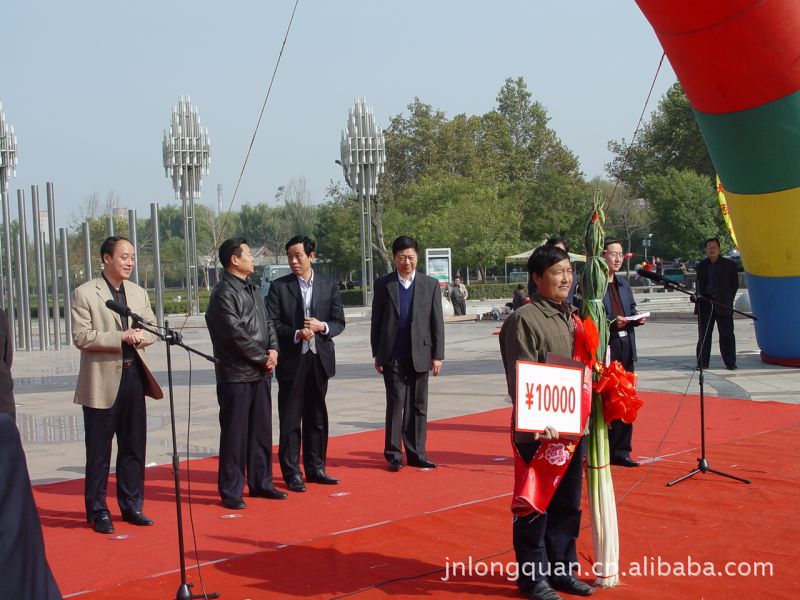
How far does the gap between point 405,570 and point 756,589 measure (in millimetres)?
1720

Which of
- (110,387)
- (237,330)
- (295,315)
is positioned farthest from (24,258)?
(110,387)

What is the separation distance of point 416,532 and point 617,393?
173 centimetres

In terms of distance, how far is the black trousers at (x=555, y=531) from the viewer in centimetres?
448

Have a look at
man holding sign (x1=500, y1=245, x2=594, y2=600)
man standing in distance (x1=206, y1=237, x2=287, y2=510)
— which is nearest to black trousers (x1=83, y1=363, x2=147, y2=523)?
man standing in distance (x1=206, y1=237, x2=287, y2=510)

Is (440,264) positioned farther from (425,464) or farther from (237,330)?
(237,330)

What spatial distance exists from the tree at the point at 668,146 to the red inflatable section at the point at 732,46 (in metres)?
49.1

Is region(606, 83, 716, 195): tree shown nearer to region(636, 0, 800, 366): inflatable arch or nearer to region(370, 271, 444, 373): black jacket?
region(636, 0, 800, 366): inflatable arch

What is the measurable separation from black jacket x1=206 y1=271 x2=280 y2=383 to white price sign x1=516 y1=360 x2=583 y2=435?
2689 millimetres

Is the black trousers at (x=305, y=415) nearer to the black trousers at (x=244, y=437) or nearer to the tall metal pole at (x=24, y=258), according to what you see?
the black trousers at (x=244, y=437)

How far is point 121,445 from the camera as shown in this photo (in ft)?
20.0

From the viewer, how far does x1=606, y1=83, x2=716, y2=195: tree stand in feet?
197

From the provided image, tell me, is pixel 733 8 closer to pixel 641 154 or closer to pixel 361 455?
pixel 361 455

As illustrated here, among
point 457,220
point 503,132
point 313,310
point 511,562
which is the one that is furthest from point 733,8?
point 503,132

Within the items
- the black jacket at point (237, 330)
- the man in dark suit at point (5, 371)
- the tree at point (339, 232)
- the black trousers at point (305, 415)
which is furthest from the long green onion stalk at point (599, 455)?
the tree at point (339, 232)
